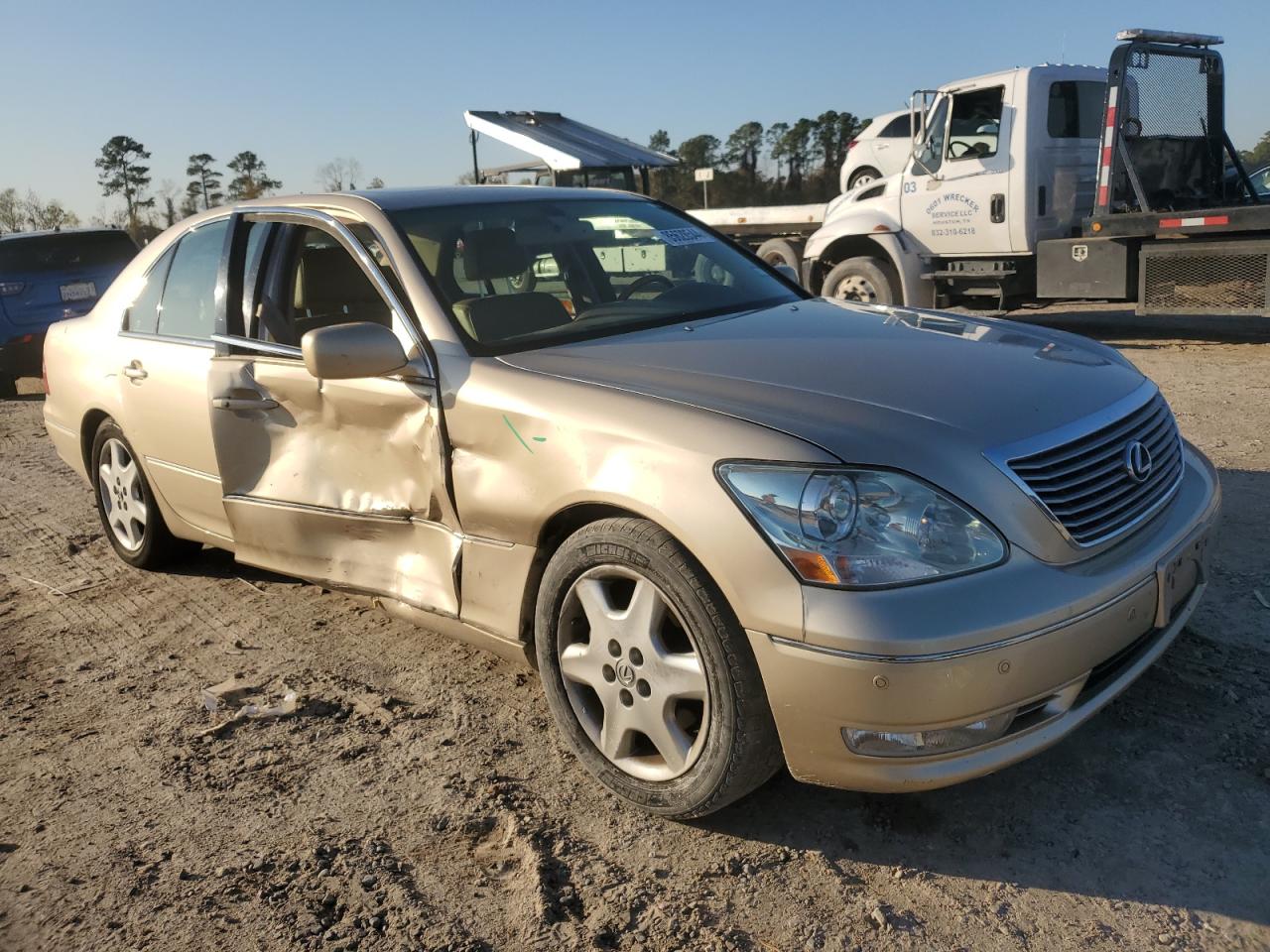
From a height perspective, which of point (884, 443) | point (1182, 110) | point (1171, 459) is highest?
point (1182, 110)

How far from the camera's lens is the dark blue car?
11148 mm

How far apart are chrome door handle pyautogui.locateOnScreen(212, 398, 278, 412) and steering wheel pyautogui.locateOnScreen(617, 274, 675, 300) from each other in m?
1.28

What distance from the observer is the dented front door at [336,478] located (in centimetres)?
338

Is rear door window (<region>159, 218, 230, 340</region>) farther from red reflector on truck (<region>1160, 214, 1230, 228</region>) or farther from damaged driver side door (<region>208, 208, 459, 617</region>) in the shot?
red reflector on truck (<region>1160, 214, 1230, 228</region>)

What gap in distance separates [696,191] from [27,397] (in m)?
28.3

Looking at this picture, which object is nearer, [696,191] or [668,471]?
[668,471]

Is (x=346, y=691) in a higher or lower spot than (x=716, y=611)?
lower

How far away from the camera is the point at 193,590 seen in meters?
4.89

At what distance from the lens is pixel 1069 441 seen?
2.71 metres

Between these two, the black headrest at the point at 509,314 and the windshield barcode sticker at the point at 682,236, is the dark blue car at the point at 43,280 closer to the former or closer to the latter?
the windshield barcode sticker at the point at 682,236

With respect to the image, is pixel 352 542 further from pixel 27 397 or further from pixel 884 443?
pixel 27 397

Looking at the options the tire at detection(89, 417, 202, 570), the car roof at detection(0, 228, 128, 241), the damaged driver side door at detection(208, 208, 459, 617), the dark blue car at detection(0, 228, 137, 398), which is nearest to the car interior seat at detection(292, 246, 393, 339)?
the damaged driver side door at detection(208, 208, 459, 617)

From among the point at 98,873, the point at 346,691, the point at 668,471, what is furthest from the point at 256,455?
the point at 668,471

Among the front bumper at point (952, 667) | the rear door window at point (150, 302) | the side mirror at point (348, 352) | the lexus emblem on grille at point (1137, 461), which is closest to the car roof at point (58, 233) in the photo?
the rear door window at point (150, 302)
